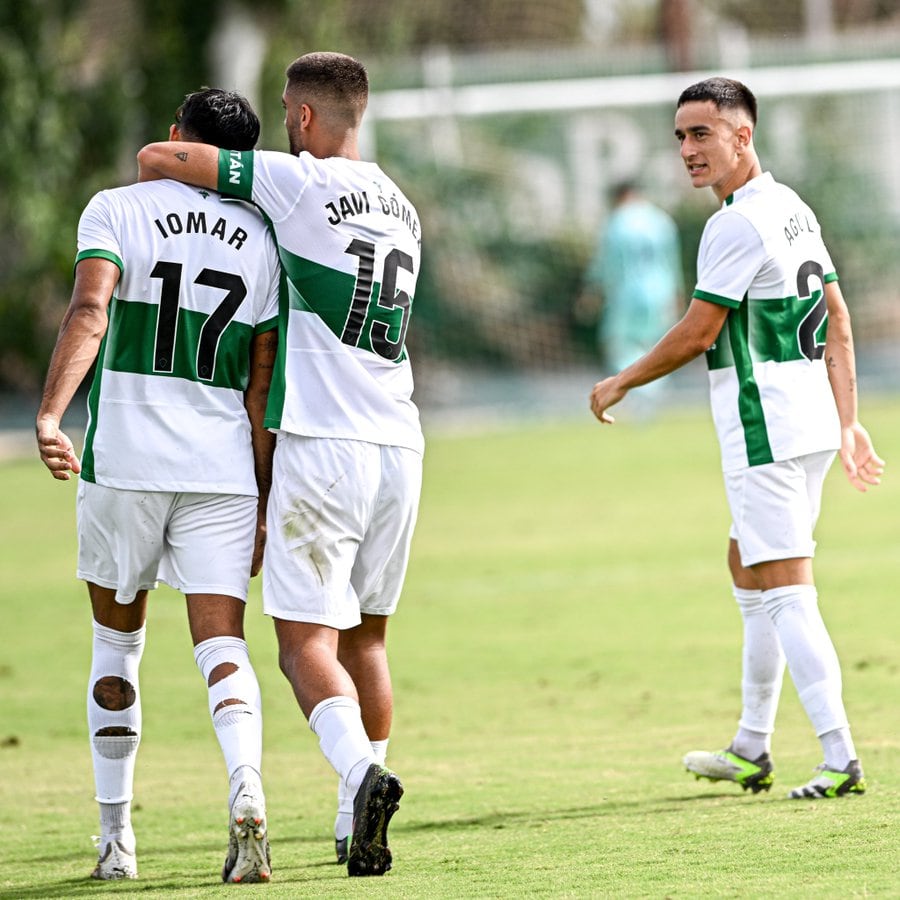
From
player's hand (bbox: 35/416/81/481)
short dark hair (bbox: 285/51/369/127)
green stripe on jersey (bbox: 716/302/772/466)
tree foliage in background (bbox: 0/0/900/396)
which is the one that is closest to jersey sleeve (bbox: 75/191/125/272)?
player's hand (bbox: 35/416/81/481)

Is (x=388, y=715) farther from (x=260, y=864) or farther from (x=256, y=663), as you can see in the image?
(x=256, y=663)

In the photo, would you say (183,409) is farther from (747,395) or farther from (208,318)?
(747,395)

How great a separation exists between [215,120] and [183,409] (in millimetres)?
852

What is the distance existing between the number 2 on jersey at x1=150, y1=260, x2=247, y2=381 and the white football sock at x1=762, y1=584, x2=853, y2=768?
197cm

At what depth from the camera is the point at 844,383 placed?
6043 mm

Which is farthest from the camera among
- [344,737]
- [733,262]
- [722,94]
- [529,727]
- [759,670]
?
[529,727]

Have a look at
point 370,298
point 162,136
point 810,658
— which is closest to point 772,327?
point 810,658

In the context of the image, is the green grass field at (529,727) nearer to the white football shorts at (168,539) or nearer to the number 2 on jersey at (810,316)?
the white football shorts at (168,539)

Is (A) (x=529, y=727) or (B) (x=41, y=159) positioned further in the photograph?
(B) (x=41, y=159)

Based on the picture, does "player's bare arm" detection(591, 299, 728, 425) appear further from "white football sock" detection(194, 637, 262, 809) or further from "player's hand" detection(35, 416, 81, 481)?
"player's hand" detection(35, 416, 81, 481)

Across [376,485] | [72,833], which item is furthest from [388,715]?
[72,833]

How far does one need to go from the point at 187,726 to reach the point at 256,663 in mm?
1407

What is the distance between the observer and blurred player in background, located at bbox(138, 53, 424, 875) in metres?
5.12

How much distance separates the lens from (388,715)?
5543 millimetres
